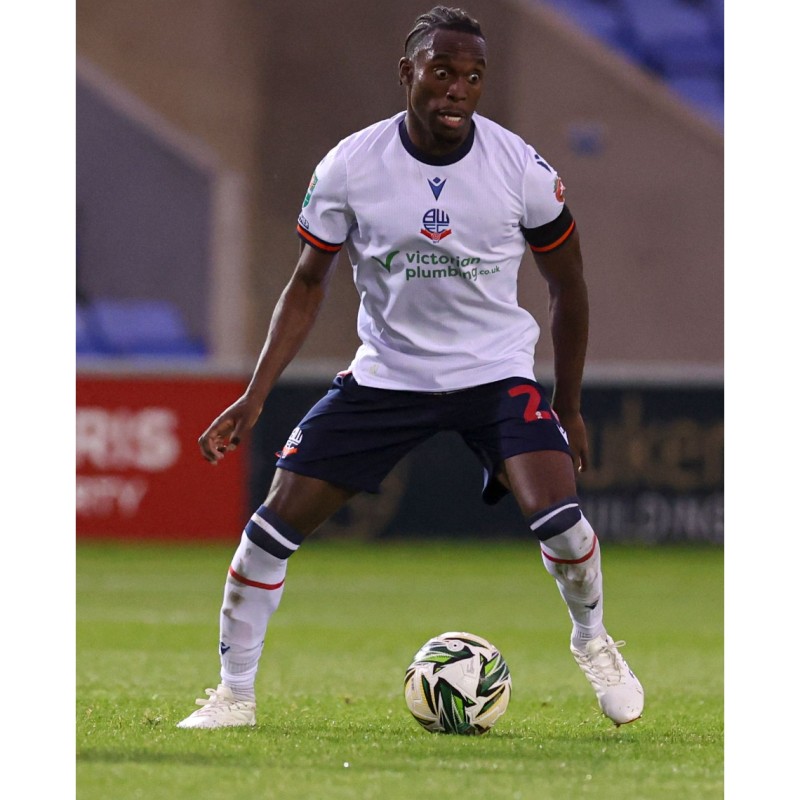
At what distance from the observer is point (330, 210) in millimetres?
4953

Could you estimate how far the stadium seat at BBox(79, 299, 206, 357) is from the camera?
16.6 metres

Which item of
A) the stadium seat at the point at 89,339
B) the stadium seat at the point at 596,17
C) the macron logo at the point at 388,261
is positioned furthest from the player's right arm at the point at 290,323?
the stadium seat at the point at 596,17

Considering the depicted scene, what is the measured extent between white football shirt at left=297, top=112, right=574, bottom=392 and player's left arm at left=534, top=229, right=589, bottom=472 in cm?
8

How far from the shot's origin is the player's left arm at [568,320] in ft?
16.7

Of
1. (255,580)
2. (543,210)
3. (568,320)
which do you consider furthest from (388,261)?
(255,580)

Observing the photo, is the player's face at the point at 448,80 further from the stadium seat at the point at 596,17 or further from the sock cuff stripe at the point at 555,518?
the stadium seat at the point at 596,17

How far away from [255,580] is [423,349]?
2.91 ft

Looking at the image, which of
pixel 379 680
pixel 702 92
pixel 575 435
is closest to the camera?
pixel 575 435

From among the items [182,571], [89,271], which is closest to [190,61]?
[89,271]

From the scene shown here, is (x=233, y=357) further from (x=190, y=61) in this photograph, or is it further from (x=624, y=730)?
(x=624, y=730)

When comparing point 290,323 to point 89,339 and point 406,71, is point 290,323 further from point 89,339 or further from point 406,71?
point 89,339

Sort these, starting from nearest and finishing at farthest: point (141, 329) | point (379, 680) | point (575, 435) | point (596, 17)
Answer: point (575, 435)
point (379, 680)
point (141, 329)
point (596, 17)

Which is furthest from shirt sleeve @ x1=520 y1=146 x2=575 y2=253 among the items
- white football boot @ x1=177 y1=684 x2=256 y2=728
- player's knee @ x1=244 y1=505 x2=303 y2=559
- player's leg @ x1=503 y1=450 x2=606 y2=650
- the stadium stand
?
the stadium stand
